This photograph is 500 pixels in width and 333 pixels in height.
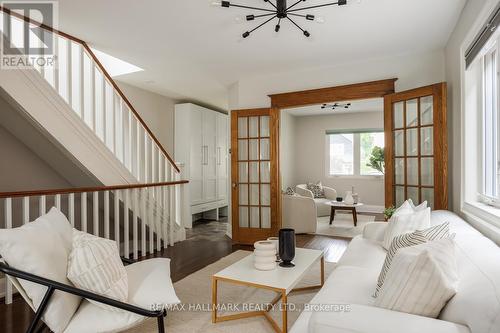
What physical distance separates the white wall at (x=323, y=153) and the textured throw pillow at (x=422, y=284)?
6709mm

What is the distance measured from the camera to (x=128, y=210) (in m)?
3.80

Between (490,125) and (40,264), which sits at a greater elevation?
(490,125)

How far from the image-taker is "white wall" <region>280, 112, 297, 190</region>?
23.5 feet

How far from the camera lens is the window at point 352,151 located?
7.66 meters

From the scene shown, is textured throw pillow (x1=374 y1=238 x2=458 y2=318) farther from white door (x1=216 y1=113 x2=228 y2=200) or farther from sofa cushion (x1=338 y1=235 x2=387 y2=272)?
white door (x1=216 y1=113 x2=228 y2=200)

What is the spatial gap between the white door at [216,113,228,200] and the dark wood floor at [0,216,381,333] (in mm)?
1292

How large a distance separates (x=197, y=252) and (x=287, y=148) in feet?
14.0

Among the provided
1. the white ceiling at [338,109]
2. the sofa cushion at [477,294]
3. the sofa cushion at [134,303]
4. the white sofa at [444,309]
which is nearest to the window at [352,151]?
the white ceiling at [338,109]

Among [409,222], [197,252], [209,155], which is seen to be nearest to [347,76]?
[409,222]

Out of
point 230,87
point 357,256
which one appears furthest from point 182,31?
point 357,256

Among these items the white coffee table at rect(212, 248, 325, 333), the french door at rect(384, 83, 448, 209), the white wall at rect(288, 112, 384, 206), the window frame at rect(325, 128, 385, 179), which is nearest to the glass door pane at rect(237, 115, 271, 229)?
the french door at rect(384, 83, 448, 209)

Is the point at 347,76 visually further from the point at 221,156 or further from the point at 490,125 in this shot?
the point at 221,156

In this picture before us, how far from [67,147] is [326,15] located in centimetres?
280

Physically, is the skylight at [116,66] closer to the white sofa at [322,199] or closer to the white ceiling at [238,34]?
the white ceiling at [238,34]
